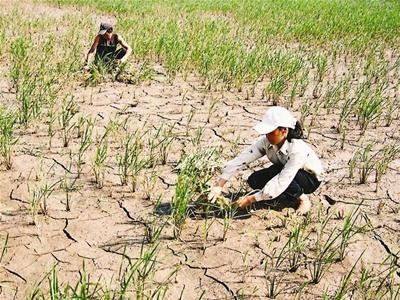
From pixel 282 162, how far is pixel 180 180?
2.45ft

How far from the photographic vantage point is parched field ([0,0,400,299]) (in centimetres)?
245

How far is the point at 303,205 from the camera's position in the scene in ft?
10.3

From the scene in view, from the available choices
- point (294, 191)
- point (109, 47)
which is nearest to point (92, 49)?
point (109, 47)

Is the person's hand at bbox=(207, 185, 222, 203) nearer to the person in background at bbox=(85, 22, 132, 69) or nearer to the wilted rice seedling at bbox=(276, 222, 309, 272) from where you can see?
the wilted rice seedling at bbox=(276, 222, 309, 272)

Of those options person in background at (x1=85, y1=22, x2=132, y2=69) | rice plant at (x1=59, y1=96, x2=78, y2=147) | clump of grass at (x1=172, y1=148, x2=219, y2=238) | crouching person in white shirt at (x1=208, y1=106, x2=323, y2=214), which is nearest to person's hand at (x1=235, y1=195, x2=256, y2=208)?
crouching person in white shirt at (x1=208, y1=106, x2=323, y2=214)

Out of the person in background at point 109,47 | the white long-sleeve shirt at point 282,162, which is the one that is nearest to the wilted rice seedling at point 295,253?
the white long-sleeve shirt at point 282,162

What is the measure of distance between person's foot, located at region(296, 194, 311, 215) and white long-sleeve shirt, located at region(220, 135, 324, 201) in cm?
16

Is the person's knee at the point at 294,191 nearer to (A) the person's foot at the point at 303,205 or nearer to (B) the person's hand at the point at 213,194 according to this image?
(A) the person's foot at the point at 303,205

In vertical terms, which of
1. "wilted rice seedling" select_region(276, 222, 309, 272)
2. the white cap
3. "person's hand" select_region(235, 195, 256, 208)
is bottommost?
"wilted rice seedling" select_region(276, 222, 309, 272)

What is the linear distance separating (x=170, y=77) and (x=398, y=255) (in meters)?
3.75

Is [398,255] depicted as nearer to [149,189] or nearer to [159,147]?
[149,189]

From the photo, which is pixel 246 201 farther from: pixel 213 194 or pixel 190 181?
pixel 190 181

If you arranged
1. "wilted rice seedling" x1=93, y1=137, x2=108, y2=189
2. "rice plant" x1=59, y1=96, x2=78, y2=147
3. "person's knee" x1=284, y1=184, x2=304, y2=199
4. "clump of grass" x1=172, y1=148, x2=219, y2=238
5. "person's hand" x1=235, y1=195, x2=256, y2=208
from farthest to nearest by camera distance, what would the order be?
"rice plant" x1=59, y1=96, x2=78, y2=147, "wilted rice seedling" x1=93, y1=137, x2=108, y2=189, "person's knee" x1=284, y1=184, x2=304, y2=199, "person's hand" x1=235, y1=195, x2=256, y2=208, "clump of grass" x1=172, y1=148, x2=219, y2=238

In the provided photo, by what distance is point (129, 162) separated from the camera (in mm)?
3562
